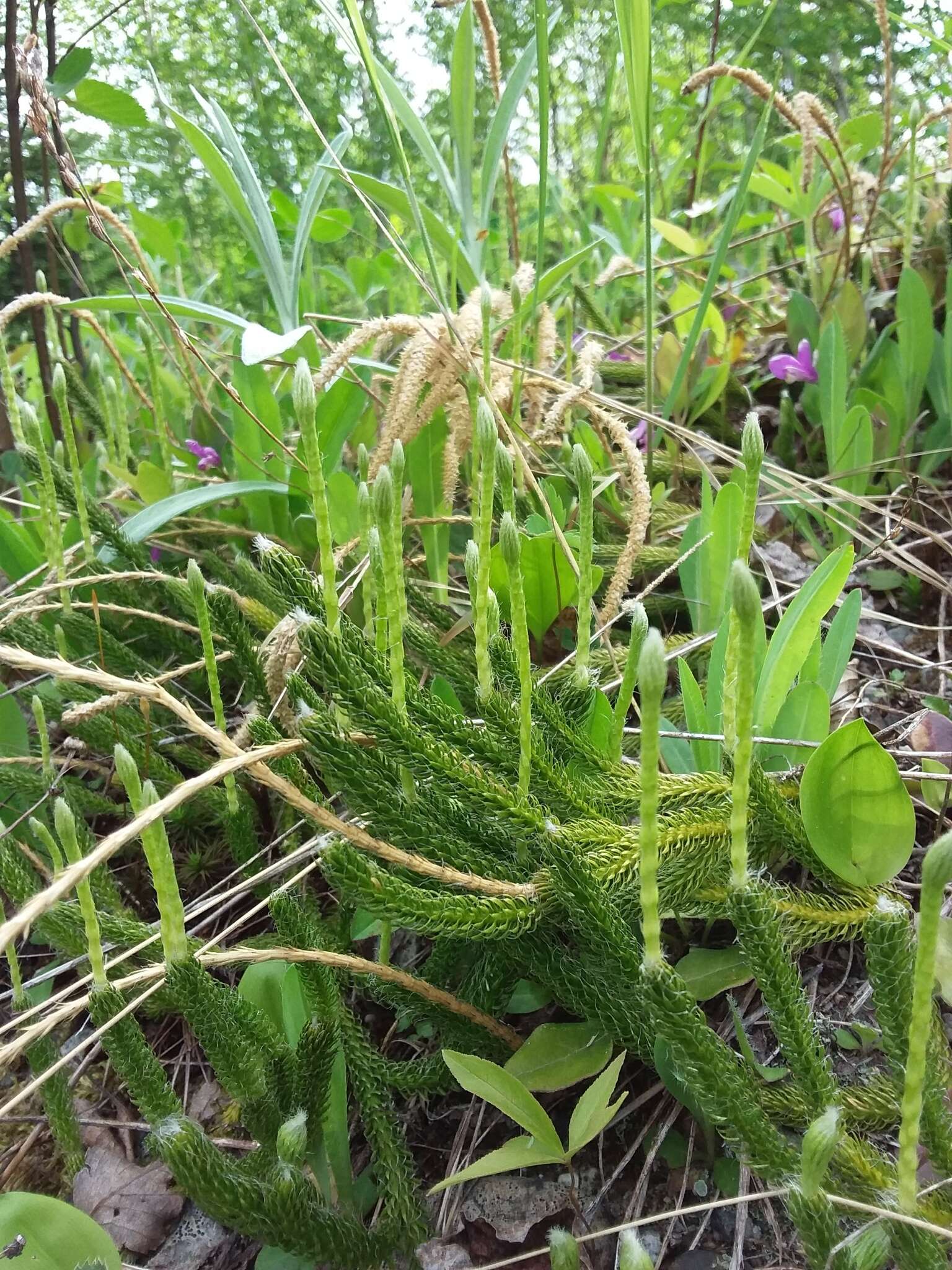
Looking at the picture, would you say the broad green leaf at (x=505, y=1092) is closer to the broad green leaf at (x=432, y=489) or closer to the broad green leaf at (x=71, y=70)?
the broad green leaf at (x=432, y=489)

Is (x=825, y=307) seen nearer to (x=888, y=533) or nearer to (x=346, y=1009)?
(x=888, y=533)

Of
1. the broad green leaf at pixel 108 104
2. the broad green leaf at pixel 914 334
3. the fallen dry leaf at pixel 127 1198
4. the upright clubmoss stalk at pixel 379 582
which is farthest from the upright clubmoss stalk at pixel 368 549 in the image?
the broad green leaf at pixel 108 104

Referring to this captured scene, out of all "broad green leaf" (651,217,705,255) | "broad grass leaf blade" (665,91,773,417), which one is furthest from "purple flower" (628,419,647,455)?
"broad green leaf" (651,217,705,255)

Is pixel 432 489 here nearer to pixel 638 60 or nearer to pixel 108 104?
pixel 638 60

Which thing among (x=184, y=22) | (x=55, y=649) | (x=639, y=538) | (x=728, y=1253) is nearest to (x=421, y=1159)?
(x=728, y=1253)

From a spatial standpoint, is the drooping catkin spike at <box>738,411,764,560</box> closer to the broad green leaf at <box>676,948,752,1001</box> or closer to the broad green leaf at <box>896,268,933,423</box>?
the broad green leaf at <box>676,948,752,1001</box>
